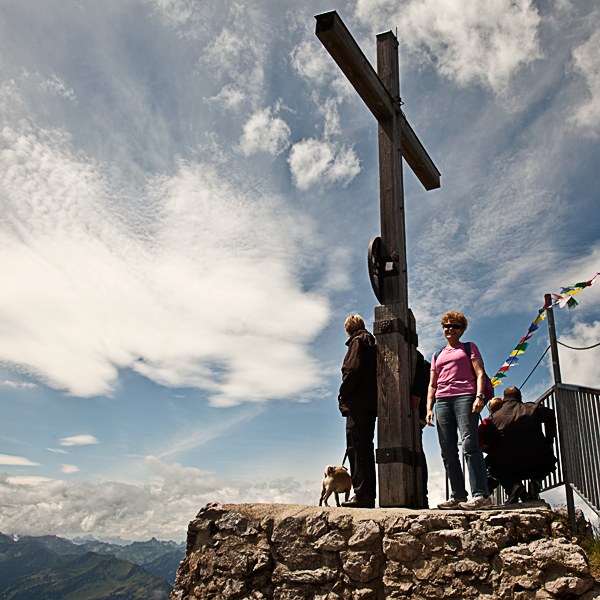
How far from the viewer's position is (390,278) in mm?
5148

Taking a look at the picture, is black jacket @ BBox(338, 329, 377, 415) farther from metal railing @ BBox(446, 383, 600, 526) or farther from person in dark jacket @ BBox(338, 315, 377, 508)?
metal railing @ BBox(446, 383, 600, 526)

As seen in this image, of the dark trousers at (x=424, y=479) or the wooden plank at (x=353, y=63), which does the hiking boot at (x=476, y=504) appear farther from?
the wooden plank at (x=353, y=63)

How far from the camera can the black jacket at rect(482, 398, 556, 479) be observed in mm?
4352

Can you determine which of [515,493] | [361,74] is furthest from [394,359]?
[361,74]

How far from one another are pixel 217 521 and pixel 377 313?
2434 millimetres

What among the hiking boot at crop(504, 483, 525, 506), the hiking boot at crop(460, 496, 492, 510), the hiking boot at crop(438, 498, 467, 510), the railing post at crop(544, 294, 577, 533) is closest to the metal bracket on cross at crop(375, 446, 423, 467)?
the hiking boot at crop(438, 498, 467, 510)

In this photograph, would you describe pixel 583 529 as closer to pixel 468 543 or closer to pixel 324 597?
pixel 468 543

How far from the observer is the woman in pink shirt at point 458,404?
4.02 meters

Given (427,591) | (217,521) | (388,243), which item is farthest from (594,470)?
(217,521)

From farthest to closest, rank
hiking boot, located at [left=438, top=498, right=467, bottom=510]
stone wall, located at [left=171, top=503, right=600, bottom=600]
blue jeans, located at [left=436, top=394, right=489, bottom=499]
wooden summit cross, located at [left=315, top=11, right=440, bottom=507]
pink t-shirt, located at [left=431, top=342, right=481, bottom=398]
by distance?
1. wooden summit cross, located at [left=315, top=11, right=440, bottom=507]
2. pink t-shirt, located at [left=431, top=342, right=481, bottom=398]
3. blue jeans, located at [left=436, top=394, right=489, bottom=499]
4. hiking boot, located at [left=438, top=498, right=467, bottom=510]
5. stone wall, located at [left=171, top=503, right=600, bottom=600]

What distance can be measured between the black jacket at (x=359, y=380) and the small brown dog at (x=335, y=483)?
0.65 meters

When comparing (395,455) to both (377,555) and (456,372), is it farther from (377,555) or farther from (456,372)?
(377,555)

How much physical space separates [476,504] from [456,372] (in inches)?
43.6

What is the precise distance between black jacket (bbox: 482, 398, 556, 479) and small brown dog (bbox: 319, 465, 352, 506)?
1.41 m
